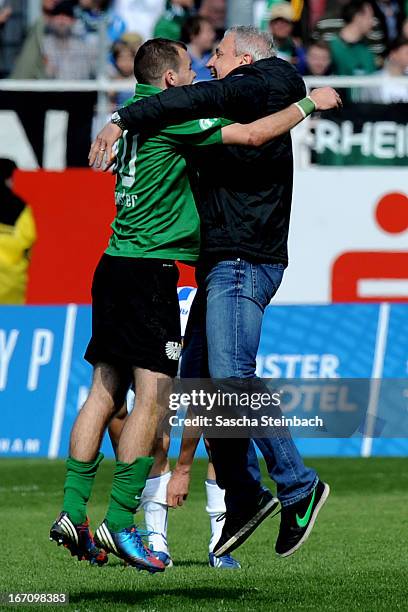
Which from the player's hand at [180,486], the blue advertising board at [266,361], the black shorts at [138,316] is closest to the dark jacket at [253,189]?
the black shorts at [138,316]

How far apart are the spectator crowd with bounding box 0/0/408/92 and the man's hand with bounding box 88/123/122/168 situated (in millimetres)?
9112

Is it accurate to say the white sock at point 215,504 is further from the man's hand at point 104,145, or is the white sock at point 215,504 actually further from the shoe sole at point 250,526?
the man's hand at point 104,145

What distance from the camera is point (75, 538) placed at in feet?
23.0

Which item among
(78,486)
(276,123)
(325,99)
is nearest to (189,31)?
(325,99)

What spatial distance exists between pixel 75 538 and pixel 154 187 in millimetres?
1670

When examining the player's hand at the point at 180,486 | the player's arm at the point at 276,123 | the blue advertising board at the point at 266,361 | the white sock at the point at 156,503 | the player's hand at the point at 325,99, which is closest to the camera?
the player's arm at the point at 276,123

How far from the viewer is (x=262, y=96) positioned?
7.54m

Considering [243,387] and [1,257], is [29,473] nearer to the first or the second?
[1,257]

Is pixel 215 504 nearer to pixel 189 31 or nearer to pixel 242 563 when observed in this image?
pixel 242 563

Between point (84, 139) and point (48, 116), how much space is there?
49 cm

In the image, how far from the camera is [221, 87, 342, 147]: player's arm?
289 inches

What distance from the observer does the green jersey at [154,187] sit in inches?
287

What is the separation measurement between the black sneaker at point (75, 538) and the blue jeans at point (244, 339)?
93 cm

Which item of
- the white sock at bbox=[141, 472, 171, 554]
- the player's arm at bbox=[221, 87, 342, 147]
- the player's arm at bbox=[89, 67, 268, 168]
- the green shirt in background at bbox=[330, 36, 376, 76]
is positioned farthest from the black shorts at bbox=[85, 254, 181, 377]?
the green shirt in background at bbox=[330, 36, 376, 76]
